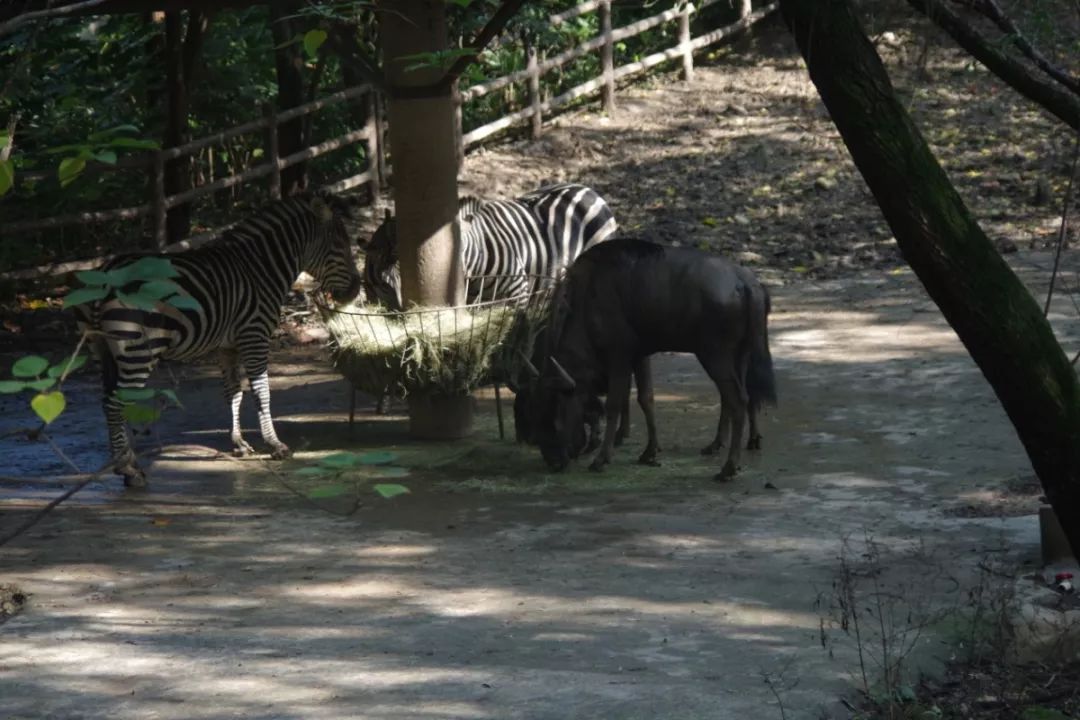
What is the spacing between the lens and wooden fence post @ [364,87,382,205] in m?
16.4

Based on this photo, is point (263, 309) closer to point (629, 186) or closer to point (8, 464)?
point (8, 464)

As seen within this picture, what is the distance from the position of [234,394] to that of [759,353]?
11.1 ft

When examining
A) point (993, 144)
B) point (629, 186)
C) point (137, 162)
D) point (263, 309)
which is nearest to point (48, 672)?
point (263, 309)

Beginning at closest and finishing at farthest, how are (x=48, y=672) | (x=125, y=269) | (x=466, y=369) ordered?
(x=125, y=269) → (x=48, y=672) → (x=466, y=369)

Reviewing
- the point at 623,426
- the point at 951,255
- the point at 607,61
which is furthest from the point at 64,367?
the point at 607,61

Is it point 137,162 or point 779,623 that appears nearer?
point 779,623

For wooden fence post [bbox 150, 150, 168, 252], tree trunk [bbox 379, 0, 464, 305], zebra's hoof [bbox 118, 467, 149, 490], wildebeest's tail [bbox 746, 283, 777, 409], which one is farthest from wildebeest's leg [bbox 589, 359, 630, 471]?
wooden fence post [bbox 150, 150, 168, 252]

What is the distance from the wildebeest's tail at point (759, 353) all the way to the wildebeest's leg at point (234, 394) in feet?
10.4

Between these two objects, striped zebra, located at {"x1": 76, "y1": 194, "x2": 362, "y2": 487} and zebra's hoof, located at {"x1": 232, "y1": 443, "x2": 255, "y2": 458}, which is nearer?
striped zebra, located at {"x1": 76, "y1": 194, "x2": 362, "y2": 487}

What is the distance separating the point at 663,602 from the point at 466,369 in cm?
308

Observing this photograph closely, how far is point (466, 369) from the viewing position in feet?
30.2

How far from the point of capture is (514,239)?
38.1 ft

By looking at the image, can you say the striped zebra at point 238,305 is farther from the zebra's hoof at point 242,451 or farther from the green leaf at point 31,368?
the green leaf at point 31,368

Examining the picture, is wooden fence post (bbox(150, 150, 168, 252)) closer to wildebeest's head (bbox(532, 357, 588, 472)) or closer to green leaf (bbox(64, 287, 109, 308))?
wildebeest's head (bbox(532, 357, 588, 472))
